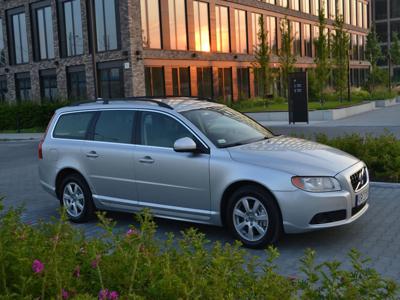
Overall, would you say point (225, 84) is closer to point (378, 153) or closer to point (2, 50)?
point (2, 50)

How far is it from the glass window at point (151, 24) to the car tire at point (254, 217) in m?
24.5

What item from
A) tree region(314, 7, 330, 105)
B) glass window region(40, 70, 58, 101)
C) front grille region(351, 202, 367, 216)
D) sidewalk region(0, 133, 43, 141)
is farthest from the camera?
glass window region(40, 70, 58, 101)

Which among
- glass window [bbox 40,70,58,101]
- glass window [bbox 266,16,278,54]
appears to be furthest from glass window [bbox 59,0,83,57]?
glass window [bbox 266,16,278,54]

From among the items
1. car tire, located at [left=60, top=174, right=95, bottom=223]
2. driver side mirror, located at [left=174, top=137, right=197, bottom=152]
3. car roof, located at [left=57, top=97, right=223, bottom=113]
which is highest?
car roof, located at [left=57, top=97, right=223, bottom=113]

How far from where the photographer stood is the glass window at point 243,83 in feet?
124

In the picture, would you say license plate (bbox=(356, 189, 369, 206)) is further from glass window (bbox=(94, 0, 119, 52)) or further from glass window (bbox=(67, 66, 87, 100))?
glass window (bbox=(67, 66, 87, 100))

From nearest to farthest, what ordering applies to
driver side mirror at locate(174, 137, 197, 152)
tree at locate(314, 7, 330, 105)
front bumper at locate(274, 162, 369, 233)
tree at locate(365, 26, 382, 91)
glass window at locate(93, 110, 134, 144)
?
front bumper at locate(274, 162, 369, 233) < driver side mirror at locate(174, 137, 197, 152) < glass window at locate(93, 110, 134, 144) < tree at locate(314, 7, 330, 105) < tree at locate(365, 26, 382, 91)

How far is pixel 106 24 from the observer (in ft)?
98.9

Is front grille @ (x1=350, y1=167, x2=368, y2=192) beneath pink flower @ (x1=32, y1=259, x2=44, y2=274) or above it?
beneath

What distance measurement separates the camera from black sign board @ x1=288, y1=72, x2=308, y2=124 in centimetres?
2261

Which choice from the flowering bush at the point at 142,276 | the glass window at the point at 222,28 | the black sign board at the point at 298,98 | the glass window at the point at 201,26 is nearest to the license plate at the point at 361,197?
the flowering bush at the point at 142,276

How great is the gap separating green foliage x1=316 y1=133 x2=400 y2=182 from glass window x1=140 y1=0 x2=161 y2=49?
20.9 metres

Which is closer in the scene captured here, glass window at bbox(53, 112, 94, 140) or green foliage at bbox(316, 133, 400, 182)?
glass window at bbox(53, 112, 94, 140)

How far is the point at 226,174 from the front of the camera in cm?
612
